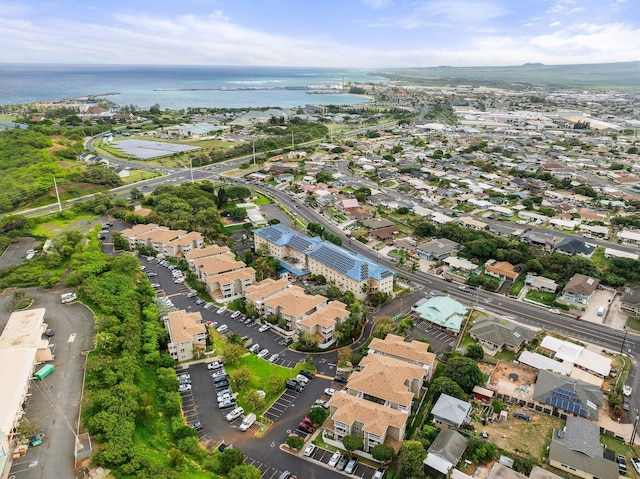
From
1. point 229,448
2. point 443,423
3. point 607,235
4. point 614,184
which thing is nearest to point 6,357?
point 229,448

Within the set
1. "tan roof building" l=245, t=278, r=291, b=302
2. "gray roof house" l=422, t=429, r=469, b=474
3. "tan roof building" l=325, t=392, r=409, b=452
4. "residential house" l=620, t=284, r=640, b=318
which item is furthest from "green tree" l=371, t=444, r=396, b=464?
Answer: "residential house" l=620, t=284, r=640, b=318

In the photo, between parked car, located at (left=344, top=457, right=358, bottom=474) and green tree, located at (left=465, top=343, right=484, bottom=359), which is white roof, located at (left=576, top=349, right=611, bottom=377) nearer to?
green tree, located at (left=465, top=343, right=484, bottom=359)

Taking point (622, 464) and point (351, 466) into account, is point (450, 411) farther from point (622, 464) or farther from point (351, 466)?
point (622, 464)

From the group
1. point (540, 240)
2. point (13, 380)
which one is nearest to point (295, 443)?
point (13, 380)

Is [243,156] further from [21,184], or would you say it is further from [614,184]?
[614,184]

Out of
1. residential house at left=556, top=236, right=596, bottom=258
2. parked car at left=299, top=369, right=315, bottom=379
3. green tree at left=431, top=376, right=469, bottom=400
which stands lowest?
parked car at left=299, top=369, right=315, bottom=379

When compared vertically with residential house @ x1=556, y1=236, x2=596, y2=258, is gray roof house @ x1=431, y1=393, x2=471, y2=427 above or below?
below
